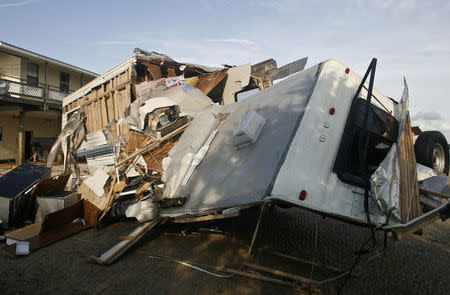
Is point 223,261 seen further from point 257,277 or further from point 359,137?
point 359,137

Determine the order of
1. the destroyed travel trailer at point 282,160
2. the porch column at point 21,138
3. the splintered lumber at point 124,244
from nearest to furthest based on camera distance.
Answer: the destroyed travel trailer at point 282,160
the splintered lumber at point 124,244
the porch column at point 21,138

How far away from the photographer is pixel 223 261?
11.4 feet

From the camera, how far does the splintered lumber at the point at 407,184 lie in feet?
8.73

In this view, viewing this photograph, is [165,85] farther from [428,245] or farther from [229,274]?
[428,245]

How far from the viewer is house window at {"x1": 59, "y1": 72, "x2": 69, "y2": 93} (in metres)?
17.4

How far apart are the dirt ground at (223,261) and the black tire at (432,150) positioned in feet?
4.51

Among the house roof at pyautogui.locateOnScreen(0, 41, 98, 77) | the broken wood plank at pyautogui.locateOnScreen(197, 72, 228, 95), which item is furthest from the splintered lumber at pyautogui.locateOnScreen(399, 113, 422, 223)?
the house roof at pyautogui.locateOnScreen(0, 41, 98, 77)

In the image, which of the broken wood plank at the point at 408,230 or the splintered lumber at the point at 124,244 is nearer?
the broken wood plank at the point at 408,230

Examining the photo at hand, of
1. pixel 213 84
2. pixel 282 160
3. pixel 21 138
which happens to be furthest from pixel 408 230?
pixel 21 138

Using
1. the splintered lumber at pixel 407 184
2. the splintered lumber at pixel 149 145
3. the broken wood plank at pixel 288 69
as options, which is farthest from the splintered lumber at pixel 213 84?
the splintered lumber at pixel 407 184

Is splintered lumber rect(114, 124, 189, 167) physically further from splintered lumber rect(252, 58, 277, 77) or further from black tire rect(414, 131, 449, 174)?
black tire rect(414, 131, 449, 174)

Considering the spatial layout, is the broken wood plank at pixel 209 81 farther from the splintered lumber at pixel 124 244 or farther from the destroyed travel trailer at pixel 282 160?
the splintered lumber at pixel 124 244

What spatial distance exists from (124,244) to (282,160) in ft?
8.91

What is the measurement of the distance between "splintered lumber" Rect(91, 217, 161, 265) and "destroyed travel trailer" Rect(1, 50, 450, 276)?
0.02 meters
